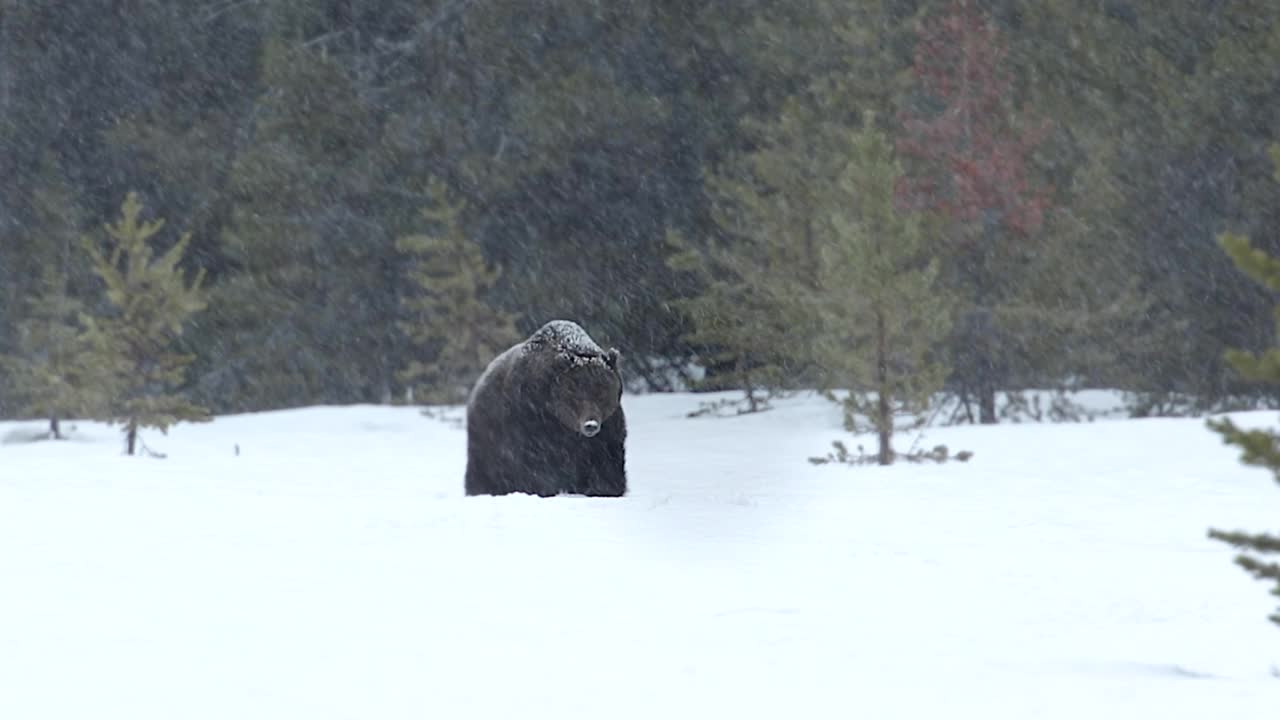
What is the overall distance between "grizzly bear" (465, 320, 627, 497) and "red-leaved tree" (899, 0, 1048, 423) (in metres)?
13.9

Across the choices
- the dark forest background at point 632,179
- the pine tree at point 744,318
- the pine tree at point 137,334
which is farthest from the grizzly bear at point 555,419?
the pine tree at point 744,318

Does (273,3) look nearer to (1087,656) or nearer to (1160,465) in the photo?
(1160,465)

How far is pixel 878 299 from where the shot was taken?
1638 centimetres

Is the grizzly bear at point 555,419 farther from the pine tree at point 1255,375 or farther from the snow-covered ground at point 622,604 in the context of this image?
the pine tree at point 1255,375

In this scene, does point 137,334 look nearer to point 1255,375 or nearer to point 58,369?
point 58,369

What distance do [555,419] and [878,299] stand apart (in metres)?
5.55

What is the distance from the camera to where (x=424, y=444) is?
74.8ft

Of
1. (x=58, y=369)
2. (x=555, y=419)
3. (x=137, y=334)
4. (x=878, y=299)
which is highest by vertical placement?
(x=878, y=299)

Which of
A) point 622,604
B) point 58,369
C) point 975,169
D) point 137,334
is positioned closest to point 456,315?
point 58,369

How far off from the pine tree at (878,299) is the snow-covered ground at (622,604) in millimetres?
2757

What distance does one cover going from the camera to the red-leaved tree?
2506cm

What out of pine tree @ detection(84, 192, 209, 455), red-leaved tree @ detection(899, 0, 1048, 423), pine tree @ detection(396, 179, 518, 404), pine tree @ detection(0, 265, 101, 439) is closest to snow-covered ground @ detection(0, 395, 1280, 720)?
pine tree @ detection(84, 192, 209, 455)

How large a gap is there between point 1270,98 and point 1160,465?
29.0 ft

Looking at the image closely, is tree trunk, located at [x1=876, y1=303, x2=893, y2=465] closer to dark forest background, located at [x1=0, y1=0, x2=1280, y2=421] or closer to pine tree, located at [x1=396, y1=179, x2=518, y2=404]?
dark forest background, located at [x1=0, y1=0, x2=1280, y2=421]
